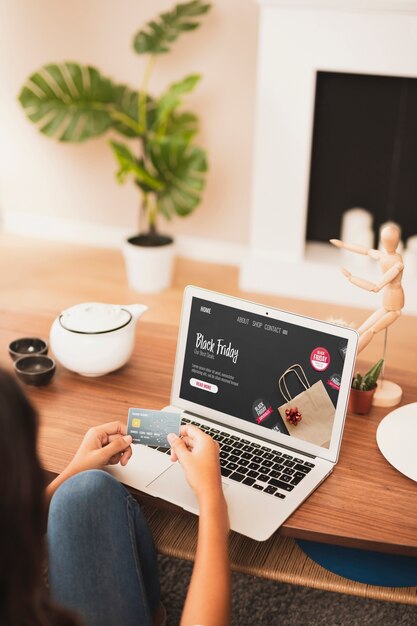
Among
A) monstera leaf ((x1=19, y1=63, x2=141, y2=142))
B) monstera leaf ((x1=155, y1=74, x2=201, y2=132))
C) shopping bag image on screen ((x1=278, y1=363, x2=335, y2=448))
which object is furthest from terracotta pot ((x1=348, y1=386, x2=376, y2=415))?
monstera leaf ((x1=19, y1=63, x2=141, y2=142))

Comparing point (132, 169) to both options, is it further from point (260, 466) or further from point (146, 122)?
point (260, 466)

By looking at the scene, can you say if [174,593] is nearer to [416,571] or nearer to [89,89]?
[416,571]

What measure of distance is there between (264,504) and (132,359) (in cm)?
62

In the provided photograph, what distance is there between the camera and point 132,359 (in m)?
1.84

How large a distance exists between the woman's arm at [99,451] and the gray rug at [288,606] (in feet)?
2.00

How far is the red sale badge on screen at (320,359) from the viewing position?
145 centimetres

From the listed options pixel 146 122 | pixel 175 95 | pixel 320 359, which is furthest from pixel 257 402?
pixel 146 122

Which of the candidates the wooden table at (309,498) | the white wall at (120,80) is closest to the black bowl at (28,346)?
the wooden table at (309,498)

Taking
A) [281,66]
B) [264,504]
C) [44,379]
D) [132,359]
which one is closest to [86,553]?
[264,504]

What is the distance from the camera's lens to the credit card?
140 cm

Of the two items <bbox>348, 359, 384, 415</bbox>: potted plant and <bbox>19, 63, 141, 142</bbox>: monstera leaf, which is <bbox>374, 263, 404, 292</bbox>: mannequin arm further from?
<bbox>19, 63, 141, 142</bbox>: monstera leaf

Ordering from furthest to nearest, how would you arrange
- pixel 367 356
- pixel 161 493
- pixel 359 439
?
pixel 367 356, pixel 359 439, pixel 161 493

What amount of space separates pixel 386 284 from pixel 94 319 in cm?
66

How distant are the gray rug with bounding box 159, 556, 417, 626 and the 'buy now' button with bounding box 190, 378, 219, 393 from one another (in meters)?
0.61
